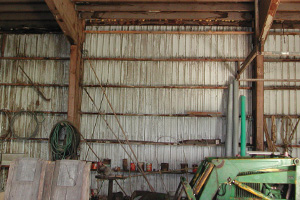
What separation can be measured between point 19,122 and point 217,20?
6207 mm

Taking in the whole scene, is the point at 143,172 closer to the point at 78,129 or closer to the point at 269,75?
→ the point at 78,129

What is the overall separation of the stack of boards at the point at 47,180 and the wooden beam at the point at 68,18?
13.8 ft

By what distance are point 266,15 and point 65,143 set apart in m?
5.55

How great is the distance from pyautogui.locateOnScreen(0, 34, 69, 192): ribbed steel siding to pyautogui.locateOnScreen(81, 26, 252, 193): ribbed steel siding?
78cm

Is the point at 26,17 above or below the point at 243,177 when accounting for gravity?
above

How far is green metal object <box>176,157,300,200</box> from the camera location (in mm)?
4234

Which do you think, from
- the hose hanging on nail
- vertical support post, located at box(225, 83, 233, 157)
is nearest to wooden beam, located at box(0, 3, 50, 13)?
the hose hanging on nail

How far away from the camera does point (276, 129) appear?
7016 millimetres

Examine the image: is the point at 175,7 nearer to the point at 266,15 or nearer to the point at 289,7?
the point at 266,15

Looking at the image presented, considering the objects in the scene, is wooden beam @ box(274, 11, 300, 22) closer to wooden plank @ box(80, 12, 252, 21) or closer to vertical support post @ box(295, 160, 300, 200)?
wooden plank @ box(80, 12, 252, 21)

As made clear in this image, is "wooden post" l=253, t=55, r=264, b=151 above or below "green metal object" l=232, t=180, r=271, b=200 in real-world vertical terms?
above

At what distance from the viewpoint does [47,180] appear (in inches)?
104

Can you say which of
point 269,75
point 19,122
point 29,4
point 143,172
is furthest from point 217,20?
point 19,122

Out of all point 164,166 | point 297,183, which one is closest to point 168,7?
point 164,166
